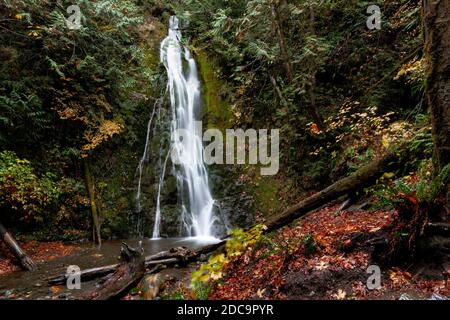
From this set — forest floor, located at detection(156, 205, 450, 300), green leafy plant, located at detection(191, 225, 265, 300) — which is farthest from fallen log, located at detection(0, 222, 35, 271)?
green leafy plant, located at detection(191, 225, 265, 300)

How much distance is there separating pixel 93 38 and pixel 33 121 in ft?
11.3

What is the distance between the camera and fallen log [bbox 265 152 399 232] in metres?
5.71

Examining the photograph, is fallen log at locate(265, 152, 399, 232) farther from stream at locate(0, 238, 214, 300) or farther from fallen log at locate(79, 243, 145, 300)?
stream at locate(0, 238, 214, 300)

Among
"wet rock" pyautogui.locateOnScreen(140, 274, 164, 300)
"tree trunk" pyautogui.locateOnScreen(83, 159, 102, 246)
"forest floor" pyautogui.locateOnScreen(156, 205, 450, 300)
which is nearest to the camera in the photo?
"forest floor" pyautogui.locateOnScreen(156, 205, 450, 300)

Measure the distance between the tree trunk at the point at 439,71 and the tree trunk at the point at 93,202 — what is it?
31.3 feet

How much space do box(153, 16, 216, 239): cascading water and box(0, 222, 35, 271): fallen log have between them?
4.02 meters

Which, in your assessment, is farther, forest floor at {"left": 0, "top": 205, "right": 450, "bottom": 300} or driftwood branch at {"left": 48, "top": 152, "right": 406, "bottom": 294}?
driftwood branch at {"left": 48, "top": 152, "right": 406, "bottom": 294}

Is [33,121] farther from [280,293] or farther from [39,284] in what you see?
[280,293]

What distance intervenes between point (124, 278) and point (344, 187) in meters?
4.67

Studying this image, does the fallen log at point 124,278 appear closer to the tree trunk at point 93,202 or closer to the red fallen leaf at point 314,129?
the tree trunk at point 93,202

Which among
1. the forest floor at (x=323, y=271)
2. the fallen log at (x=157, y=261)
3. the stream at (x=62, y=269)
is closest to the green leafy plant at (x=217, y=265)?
the forest floor at (x=323, y=271)

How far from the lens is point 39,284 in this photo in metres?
6.28

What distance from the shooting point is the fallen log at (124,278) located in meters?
4.98
